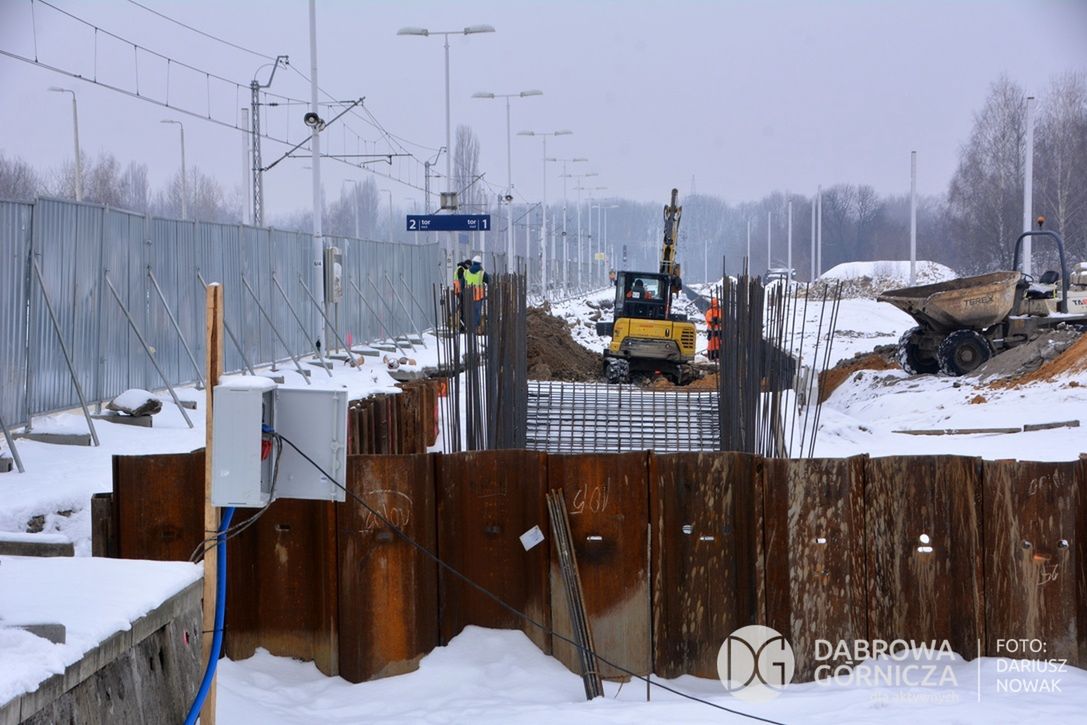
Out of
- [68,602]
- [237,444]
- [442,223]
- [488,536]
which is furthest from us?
[442,223]

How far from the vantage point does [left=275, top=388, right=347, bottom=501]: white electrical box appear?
5.78 meters

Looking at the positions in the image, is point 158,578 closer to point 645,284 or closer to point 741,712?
point 741,712

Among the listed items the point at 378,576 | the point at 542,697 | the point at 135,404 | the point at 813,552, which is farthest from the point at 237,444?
the point at 135,404

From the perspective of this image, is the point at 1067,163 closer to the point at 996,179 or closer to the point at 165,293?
the point at 996,179

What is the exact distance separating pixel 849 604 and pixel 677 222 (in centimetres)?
2570

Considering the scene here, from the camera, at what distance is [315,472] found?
19.0 ft

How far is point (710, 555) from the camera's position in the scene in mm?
6891

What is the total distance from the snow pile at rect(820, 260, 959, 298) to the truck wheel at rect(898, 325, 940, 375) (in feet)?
143

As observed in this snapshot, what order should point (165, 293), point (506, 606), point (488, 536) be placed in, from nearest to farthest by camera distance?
1. point (506, 606)
2. point (488, 536)
3. point (165, 293)

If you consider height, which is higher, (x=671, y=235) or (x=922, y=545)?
(x=671, y=235)

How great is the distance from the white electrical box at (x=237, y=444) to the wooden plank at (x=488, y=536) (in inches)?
72.4

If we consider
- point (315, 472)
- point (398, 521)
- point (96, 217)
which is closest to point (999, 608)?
point (398, 521)

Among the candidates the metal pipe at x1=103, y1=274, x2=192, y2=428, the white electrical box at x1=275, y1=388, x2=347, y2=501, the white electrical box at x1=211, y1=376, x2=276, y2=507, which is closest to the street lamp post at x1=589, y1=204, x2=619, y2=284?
the metal pipe at x1=103, y1=274, x2=192, y2=428

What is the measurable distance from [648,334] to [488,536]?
68.7 feet
